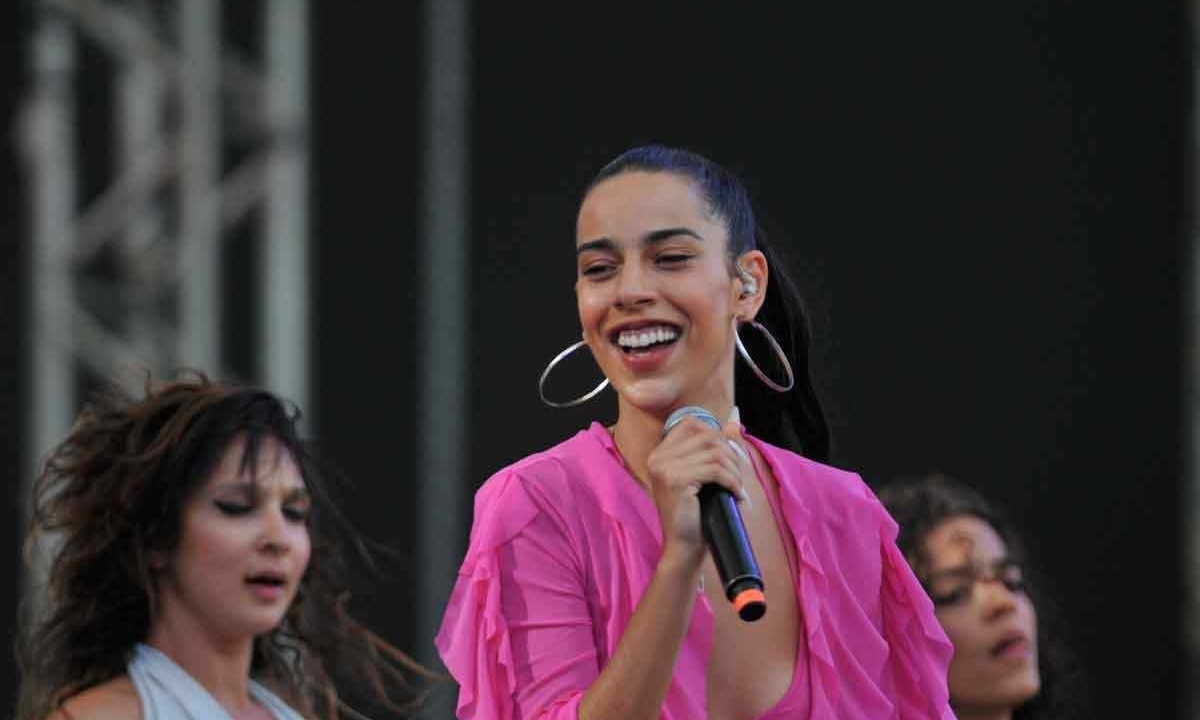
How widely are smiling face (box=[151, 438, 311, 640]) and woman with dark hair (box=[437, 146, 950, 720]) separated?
3.23 feet

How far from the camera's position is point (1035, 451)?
5.65 meters

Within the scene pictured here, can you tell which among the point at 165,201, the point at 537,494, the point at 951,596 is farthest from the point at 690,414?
the point at 165,201

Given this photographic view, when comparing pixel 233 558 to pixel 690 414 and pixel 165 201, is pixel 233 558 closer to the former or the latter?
pixel 690 414

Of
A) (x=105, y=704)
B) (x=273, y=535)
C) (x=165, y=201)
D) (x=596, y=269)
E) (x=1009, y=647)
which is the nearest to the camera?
(x=596, y=269)

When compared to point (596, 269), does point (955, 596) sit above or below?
below

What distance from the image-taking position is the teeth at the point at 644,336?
1968 millimetres

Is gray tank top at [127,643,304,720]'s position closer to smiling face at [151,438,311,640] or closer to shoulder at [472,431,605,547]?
smiling face at [151,438,311,640]

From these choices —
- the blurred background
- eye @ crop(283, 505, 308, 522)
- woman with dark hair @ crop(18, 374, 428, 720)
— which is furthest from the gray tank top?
the blurred background

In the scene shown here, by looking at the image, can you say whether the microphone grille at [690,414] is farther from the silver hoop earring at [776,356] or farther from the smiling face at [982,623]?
the smiling face at [982,623]

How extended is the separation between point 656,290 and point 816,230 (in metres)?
3.84

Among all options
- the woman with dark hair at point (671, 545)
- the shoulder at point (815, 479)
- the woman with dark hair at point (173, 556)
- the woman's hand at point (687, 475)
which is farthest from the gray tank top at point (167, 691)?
the woman's hand at point (687, 475)

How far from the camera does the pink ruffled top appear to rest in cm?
190

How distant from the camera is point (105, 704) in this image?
283cm

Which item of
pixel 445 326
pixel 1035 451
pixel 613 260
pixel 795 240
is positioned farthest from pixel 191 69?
pixel 613 260
